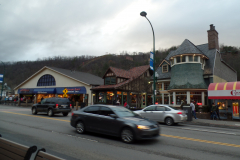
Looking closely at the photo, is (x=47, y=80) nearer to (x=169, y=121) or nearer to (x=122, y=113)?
(x=169, y=121)

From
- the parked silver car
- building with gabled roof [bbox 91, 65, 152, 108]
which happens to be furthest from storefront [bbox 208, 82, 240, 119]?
building with gabled roof [bbox 91, 65, 152, 108]

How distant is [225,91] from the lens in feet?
59.2

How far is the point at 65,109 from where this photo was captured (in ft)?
57.9

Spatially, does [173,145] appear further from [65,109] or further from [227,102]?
[227,102]

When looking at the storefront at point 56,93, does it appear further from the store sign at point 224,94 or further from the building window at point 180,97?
the store sign at point 224,94

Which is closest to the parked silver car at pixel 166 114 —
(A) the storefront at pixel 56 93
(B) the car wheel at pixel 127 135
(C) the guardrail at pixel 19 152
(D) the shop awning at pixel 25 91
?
(B) the car wheel at pixel 127 135

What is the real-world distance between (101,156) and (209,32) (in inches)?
999

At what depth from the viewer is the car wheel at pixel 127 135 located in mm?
7377

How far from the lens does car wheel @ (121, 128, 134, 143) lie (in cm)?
738

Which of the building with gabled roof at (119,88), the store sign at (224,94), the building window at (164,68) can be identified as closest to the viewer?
the store sign at (224,94)

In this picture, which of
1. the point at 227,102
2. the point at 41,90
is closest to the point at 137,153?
the point at 227,102

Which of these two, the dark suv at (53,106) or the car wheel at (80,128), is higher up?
the dark suv at (53,106)

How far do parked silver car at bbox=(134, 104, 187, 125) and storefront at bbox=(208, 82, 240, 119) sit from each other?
6.74 metres

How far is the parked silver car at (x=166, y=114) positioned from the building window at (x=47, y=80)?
3023cm
